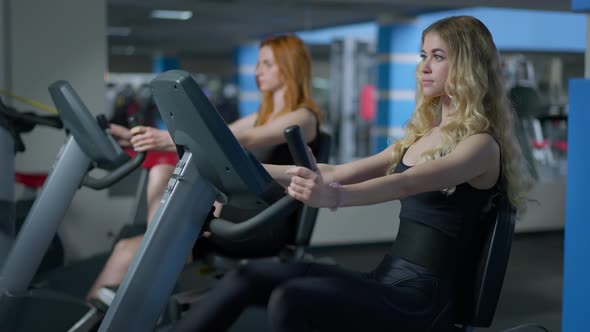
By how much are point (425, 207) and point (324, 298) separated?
1.26 ft

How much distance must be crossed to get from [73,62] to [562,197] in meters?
3.72

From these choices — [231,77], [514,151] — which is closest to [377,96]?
[231,77]

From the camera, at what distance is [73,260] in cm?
409

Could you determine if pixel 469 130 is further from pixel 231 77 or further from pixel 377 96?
pixel 231 77

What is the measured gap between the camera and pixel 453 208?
5.63 ft

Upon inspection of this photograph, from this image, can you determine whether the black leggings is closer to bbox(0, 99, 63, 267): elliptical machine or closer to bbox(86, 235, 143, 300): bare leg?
bbox(86, 235, 143, 300): bare leg

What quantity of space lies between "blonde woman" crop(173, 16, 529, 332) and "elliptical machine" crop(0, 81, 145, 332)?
0.69 metres

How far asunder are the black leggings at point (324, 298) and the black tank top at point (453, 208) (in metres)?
0.12

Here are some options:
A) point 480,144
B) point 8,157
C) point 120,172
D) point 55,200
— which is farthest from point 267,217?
point 8,157

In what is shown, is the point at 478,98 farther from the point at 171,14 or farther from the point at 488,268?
the point at 171,14

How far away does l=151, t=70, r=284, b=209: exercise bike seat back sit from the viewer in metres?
1.44

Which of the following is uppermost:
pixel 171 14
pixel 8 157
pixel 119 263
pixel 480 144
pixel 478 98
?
pixel 171 14

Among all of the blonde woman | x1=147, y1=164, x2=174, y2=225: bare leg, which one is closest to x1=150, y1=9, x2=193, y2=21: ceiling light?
x1=147, y1=164, x2=174, y2=225: bare leg

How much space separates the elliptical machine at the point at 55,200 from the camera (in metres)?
2.29
